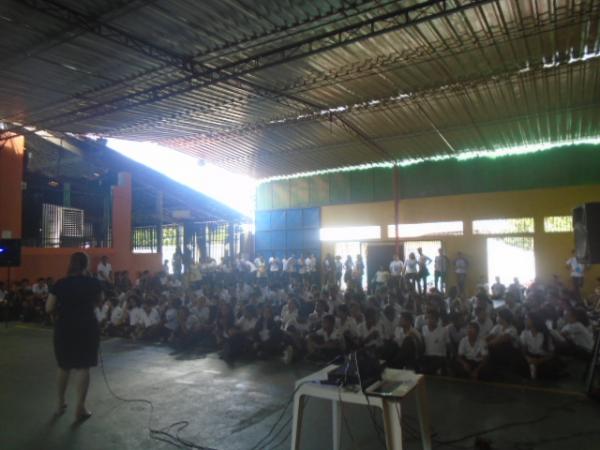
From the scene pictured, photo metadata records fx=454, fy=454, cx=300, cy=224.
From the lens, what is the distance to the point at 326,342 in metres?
7.72

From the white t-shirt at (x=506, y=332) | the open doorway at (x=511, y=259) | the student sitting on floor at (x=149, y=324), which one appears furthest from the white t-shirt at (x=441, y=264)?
the student sitting on floor at (x=149, y=324)

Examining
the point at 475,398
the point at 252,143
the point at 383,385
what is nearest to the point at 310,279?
the point at 252,143

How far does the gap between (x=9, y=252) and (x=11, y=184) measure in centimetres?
354

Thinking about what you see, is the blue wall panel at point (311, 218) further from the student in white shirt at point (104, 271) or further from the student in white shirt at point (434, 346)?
the student in white shirt at point (434, 346)

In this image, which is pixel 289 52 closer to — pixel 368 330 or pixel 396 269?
pixel 368 330

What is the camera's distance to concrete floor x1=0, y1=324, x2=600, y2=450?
4.38m

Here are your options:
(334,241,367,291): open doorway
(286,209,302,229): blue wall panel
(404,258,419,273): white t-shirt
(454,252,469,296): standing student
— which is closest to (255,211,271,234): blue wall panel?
(286,209,302,229): blue wall panel

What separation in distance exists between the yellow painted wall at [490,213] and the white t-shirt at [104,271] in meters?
9.60

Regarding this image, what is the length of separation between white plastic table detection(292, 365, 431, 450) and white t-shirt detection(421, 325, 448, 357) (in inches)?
128

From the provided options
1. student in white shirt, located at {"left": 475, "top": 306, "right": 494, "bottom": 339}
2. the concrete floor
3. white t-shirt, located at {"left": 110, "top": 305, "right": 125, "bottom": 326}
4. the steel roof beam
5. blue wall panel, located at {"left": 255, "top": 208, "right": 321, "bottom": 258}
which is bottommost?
the concrete floor

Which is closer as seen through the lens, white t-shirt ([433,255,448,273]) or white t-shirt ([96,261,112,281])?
white t-shirt ([433,255,448,273])

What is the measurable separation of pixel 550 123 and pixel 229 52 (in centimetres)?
969

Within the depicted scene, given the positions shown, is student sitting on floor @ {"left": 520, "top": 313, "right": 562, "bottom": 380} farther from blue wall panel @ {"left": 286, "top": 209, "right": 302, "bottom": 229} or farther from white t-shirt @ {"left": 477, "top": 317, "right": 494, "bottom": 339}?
blue wall panel @ {"left": 286, "top": 209, "right": 302, "bottom": 229}

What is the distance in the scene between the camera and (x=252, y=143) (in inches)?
601
